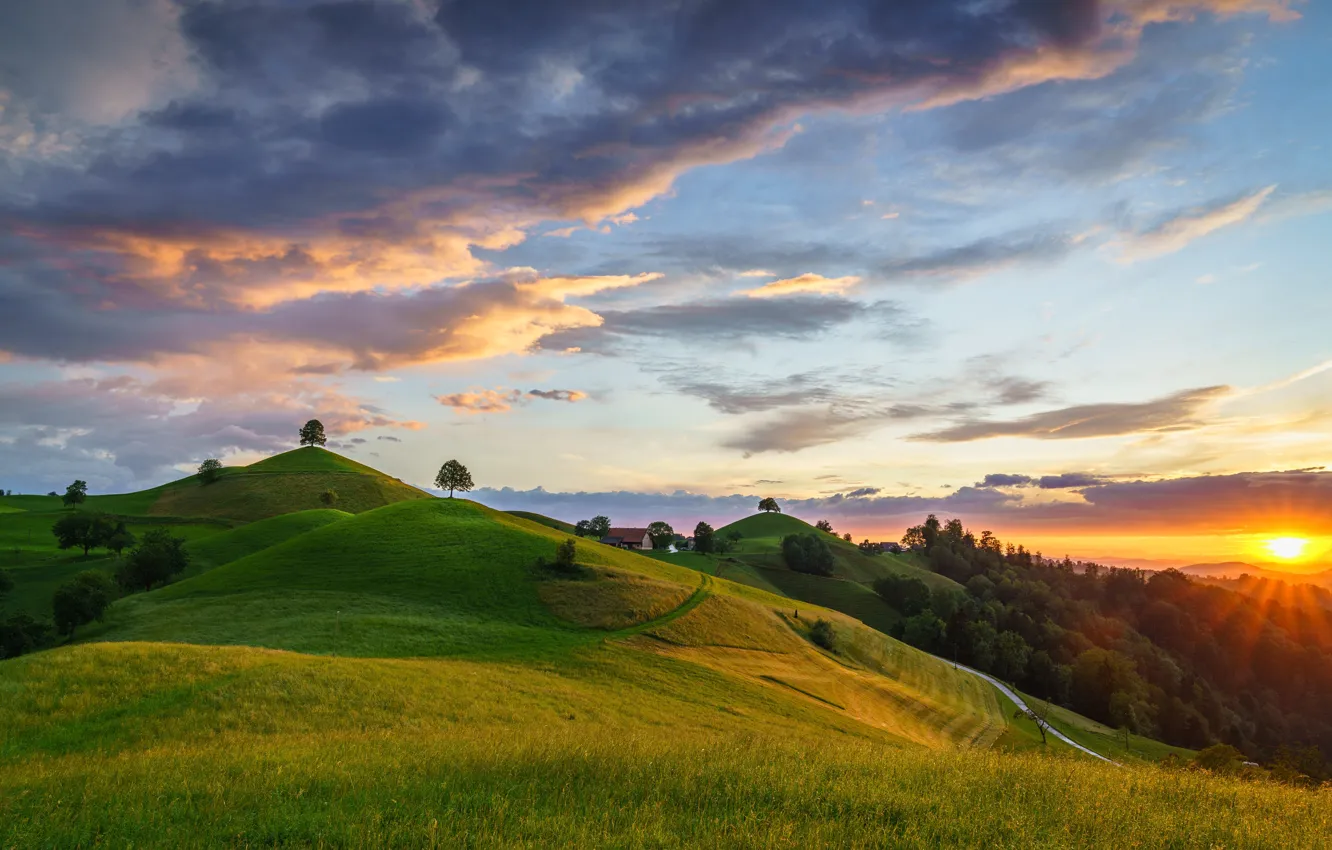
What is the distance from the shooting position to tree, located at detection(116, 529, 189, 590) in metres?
81.6

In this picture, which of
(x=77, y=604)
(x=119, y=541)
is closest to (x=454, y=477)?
(x=119, y=541)

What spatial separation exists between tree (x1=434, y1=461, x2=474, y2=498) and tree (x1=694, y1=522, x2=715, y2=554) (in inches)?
2964

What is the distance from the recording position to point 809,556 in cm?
18125

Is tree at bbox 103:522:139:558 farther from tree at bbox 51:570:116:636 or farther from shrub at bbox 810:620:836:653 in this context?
shrub at bbox 810:620:836:653

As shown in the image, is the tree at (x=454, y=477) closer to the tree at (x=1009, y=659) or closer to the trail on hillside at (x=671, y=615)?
the trail on hillside at (x=671, y=615)

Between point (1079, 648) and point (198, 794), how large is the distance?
185m

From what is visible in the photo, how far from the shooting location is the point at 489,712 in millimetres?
30172

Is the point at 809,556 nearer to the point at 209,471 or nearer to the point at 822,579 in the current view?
the point at 822,579

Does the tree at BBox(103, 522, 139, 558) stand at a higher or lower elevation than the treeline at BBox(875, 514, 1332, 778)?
higher

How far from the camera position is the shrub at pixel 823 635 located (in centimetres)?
7806

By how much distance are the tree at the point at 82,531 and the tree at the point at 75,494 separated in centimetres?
5166

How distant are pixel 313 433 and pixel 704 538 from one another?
119 metres

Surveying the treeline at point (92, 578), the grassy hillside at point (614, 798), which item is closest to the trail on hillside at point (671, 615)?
the grassy hillside at point (614, 798)

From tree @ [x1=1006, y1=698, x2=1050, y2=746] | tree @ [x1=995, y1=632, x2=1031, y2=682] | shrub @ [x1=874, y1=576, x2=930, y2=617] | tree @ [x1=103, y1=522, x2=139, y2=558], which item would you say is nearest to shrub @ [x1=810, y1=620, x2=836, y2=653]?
tree @ [x1=1006, y1=698, x2=1050, y2=746]
